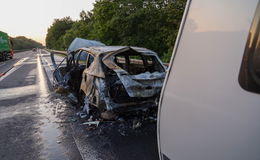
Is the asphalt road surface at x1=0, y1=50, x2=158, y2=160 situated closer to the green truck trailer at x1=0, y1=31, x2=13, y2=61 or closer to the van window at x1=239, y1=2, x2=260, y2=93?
the van window at x1=239, y1=2, x2=260, y2=93

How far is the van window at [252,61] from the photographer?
110 centimetres

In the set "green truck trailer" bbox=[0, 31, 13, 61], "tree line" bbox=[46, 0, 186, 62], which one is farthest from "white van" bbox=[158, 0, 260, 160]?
"green truck trailer" bbox=[0, 31, 13, 61]

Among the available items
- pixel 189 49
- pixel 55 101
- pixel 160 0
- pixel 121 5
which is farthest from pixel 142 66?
pixel 121 5

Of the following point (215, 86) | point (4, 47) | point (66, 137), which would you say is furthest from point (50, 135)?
point (4, 47)

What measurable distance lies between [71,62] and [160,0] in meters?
21.7

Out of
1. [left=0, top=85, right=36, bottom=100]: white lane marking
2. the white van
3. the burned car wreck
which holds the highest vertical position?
the white van

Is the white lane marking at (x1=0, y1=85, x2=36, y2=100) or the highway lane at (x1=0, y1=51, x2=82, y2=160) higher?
the highway lane at (x1=0, y1=51, x2=82, y2=160)

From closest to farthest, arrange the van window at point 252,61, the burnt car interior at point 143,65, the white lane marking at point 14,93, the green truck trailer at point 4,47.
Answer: the van window at point 252,61
the burnt car interior at point 143,65
the white lane marking at point 14,93
the green truck trailer at point 4,47

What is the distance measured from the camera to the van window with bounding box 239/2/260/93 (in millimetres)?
1102

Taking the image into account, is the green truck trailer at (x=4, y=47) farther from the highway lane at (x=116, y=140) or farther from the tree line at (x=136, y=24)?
the highway lane at (x=116, y=140)

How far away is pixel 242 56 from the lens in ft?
3.81

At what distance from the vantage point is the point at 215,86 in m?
1.27

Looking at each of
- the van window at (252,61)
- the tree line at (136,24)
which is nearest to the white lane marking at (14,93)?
the van window at (252,61)

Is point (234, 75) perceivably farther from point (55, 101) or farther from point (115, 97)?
point (55, 101)
